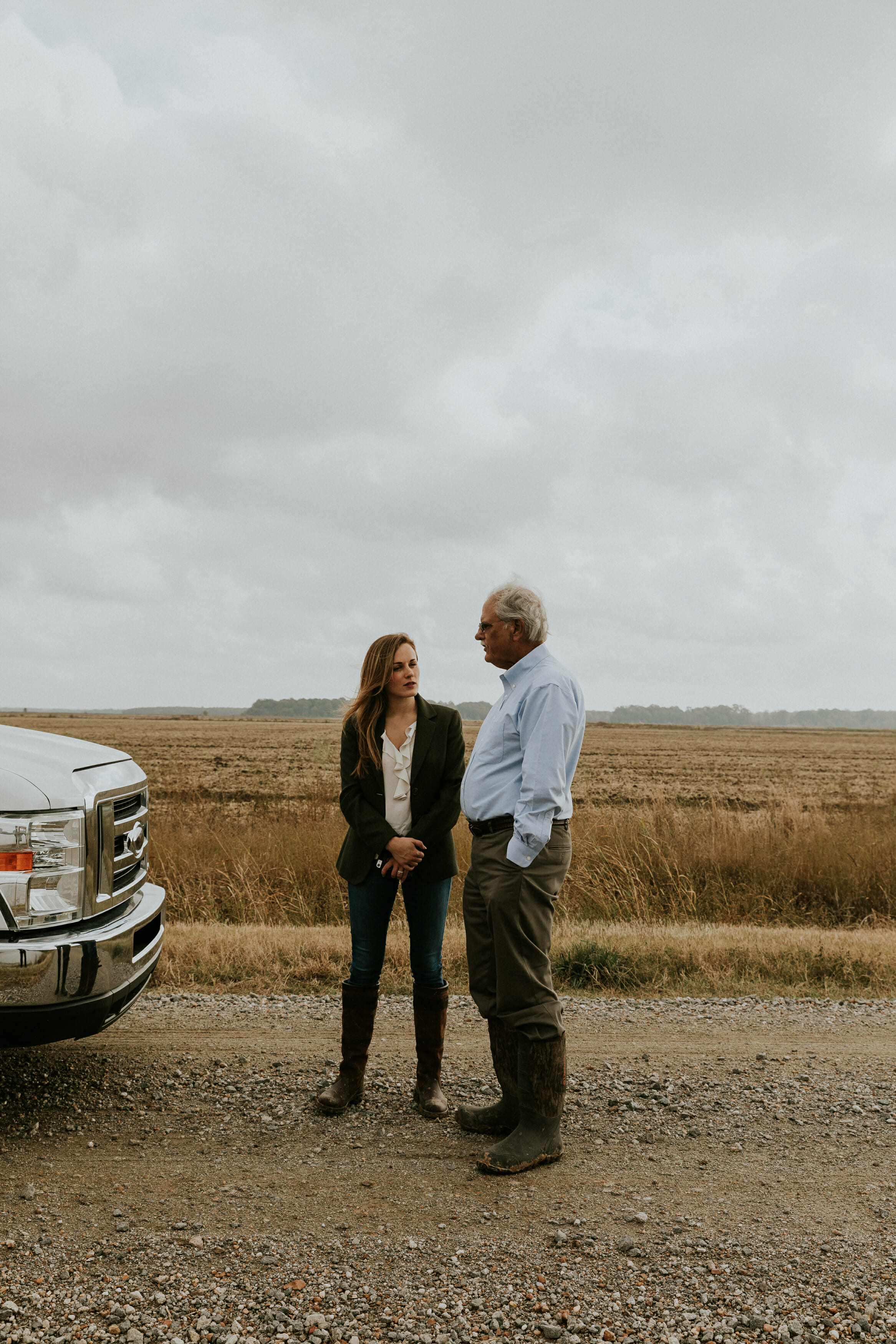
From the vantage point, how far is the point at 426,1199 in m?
3.28

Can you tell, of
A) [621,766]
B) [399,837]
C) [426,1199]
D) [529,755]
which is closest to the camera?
[426,1199]

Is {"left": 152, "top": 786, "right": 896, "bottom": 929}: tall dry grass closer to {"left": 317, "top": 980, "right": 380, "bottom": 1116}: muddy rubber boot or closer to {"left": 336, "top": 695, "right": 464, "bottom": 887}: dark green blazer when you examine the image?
{"left": 317, "top": 980, "right": 380, "bottom": 1116}: muddy rubber boot

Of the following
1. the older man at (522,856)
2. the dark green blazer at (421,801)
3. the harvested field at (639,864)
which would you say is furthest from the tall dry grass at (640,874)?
the older man at (522,856)

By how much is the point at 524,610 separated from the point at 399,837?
3.80 ft

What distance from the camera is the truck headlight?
132 inches

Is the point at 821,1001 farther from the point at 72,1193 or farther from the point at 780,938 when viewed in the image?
the point at 72,1193

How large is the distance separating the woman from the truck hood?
114 cm

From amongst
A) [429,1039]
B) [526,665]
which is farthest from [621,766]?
[526,665]

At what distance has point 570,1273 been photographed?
282 cm

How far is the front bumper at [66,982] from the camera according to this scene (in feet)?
10.9

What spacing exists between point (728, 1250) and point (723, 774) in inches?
1384

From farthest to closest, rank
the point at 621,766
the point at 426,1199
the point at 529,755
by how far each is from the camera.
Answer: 1. the point at 621,766
2. the point at 529,755
3. the point at 426,1199

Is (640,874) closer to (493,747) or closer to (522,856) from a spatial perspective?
(493,747)

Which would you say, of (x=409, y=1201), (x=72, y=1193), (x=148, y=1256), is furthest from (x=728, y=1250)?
(x=72, y=1193)
